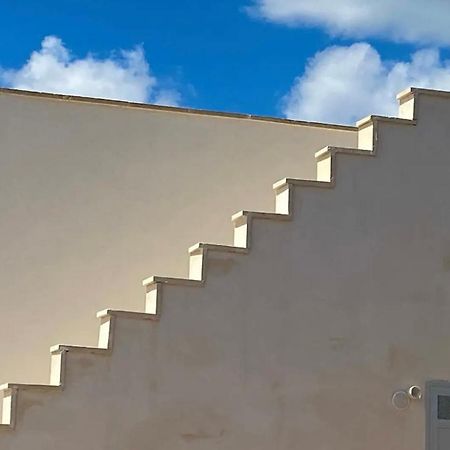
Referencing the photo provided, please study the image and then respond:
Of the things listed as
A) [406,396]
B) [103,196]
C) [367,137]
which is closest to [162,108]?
[103,196]

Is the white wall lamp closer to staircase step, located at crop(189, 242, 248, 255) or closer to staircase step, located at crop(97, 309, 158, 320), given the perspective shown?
staircase step, located at crop(189, 242, 248, 255)

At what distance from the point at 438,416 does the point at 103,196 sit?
3.66m

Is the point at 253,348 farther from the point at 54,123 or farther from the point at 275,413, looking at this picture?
the point at 54,123

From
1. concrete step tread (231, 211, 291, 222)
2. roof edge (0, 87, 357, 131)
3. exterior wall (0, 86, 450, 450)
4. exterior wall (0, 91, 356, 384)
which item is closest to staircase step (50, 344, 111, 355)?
exterior wall (0, 86, 450, 450)

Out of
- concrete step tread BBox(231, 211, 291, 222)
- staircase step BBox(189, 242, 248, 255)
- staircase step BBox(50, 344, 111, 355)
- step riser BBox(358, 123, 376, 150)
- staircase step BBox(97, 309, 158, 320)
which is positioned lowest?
staircase step BBox(50, 344, 111, 355)

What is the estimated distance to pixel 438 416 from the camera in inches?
468

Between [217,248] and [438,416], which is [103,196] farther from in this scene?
[438,416]

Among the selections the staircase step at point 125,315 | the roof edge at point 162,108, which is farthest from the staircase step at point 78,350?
the roof edge at point 162,108

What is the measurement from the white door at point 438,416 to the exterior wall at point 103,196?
239 centimetres

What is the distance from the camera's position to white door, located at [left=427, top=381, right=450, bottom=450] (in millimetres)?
11875

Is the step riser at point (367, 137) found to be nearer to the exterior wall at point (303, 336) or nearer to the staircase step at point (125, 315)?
the exterior wall at point (303, 336)

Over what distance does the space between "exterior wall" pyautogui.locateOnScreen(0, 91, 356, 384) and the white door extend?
7.84 ft

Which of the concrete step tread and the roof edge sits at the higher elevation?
the roof edge

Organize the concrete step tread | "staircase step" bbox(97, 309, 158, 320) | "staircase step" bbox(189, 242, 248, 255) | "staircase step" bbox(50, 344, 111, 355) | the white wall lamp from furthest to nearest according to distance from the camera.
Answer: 1. the white wall lamp
2. the concrete step tread
3. "staircase step" bbox(189, 242, 248, 255)
4. "staircase step" bbox(97, 309, 158, 320)
5. "staircase step" bbox(50, 344, 111, 355)
